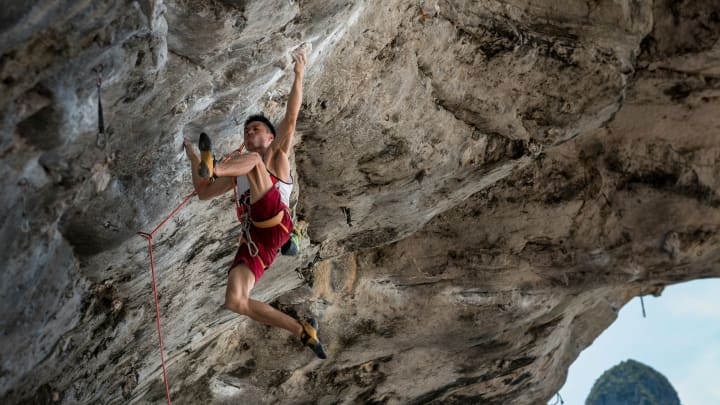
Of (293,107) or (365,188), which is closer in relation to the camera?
(293,107)

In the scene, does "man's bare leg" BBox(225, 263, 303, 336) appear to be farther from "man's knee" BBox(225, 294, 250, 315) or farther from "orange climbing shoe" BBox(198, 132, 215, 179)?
"orange climbing shoe" BBox(198, 132, 215, 179)

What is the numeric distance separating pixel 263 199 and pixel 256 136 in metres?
0.38

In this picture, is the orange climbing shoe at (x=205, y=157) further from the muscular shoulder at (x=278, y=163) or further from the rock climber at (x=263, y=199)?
the muscular shoulder at (x=278, y=163)

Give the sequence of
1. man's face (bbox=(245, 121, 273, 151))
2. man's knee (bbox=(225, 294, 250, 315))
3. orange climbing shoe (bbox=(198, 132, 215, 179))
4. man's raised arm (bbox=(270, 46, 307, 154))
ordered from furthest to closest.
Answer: man's knee (bbox=(225, 294, 250, 315)), man's face (bbox=(245, 121, 273, 151)), man's raised arm (bbox=(270, 46, 307, 154)), orange climbing shoe (bbox=(198, 132, 215, 179))

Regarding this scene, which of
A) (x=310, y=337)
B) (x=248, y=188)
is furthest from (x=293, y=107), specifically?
(x=310, y=337)

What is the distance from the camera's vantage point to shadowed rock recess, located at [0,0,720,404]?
12.7 ft

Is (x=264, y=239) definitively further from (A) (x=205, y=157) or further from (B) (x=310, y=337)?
(A) (x=205, y=157)

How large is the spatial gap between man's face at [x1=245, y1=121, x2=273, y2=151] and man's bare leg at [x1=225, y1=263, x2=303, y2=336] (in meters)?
0.77

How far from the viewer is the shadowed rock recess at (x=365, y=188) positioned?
12.7ft

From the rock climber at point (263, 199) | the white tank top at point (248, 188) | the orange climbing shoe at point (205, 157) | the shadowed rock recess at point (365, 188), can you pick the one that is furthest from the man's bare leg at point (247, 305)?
the orange climbing shoe at point (205, 157)

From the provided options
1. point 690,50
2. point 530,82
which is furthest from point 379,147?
point 690,50

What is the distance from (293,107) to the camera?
4.70 m

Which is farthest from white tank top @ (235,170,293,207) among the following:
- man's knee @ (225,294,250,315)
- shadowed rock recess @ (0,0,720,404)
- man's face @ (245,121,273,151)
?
man's knee @ (225,294,250,315)

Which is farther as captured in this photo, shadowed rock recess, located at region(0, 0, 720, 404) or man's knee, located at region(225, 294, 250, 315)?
man's knee, located at region(225, 294, 250, 315)
